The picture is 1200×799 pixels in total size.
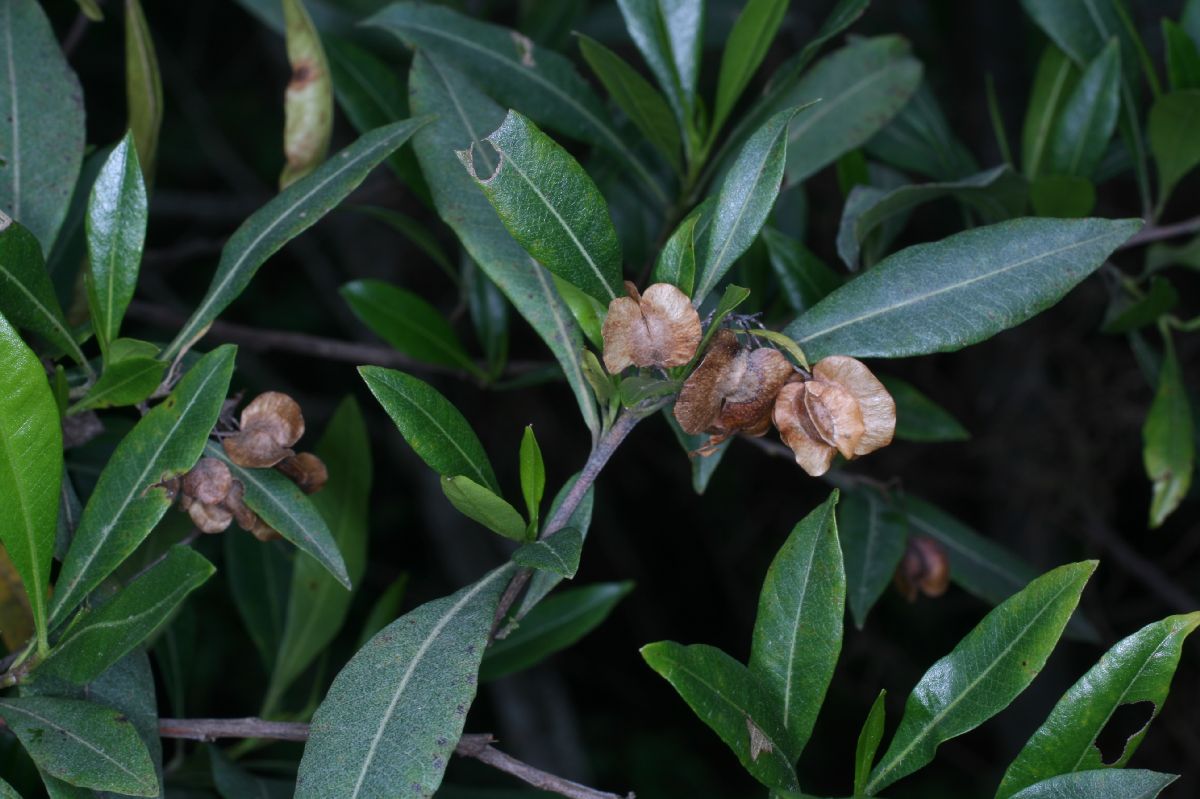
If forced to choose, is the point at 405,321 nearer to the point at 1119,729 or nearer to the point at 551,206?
the point at 551,206

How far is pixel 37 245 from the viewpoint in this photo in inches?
30.8

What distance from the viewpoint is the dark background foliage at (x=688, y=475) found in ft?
6.88

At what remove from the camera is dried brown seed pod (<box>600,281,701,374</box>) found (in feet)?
2.32

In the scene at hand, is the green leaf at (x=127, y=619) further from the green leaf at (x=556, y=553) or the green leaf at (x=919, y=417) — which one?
the green leaf at (x=919, y=417)

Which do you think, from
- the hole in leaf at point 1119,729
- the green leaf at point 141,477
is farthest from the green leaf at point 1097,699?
the hole in leaf at point 1119,729

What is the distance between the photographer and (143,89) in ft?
3.30

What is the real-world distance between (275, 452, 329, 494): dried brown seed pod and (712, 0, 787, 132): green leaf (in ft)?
1.64

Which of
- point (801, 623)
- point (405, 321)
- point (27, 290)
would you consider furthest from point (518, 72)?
point (801, 623)

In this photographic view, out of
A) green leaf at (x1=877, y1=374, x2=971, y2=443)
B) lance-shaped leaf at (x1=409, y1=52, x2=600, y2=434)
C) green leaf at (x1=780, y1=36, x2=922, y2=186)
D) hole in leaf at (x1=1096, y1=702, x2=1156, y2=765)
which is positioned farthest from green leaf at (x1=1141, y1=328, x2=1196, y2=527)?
hole in leaf at (x1=1096, y1=702, x2=1156, y2=765)

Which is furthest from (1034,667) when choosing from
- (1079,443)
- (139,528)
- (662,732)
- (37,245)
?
(662,732)

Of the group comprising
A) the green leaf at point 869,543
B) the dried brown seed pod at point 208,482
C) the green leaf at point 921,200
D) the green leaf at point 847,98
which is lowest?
the green leaf at point 869,543

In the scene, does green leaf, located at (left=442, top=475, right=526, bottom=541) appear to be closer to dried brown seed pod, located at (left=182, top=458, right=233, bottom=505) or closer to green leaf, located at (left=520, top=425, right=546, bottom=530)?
green leaf, located at (left=520, top=425, right=546, bottom=530)

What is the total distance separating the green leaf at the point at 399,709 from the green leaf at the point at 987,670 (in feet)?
0.99

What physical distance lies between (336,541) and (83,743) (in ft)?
1.13
